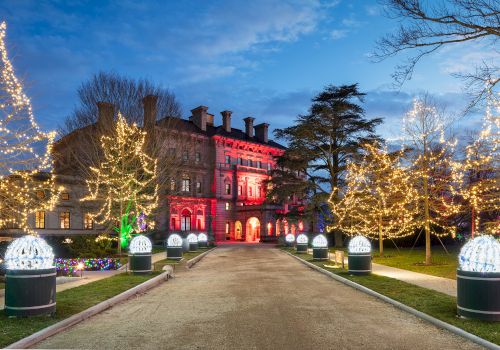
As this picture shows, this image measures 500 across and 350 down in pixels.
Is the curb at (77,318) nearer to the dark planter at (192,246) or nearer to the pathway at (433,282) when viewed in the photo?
the pathway at (433,282)

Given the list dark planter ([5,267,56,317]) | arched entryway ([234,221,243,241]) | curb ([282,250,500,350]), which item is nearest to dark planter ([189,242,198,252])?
curb ([282,250,500,350])

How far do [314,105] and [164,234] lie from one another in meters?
24.9

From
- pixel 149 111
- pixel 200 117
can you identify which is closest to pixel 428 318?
pixel 149 111

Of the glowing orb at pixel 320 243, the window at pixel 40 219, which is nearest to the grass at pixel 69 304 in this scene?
the glowing orb at pixel 320 243

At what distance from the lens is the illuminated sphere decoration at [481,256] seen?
8.72m

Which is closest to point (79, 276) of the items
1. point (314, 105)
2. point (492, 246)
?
point (492, 246)

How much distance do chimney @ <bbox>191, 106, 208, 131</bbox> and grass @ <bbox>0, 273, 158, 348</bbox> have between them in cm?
5207

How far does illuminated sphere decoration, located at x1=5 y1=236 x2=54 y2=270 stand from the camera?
9227 mm

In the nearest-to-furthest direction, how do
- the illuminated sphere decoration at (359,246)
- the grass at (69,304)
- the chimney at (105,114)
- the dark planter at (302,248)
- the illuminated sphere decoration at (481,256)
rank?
the grass at (69,304), the illuminated sphere decoration at (481,256), the illuminated sphere decoration at (359,246), the chimney at (105,114), the dark planter at (302,248)

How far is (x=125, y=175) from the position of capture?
1182 inches

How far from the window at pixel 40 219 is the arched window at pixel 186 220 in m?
19.5

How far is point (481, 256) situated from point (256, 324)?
470 cm

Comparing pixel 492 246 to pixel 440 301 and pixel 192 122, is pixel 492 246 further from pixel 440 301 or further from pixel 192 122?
pixel 192 122

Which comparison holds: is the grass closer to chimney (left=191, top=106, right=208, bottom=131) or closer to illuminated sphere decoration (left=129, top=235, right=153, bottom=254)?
illuminated sphere decoration (left=129, top=235, right=153, bottom=254)
